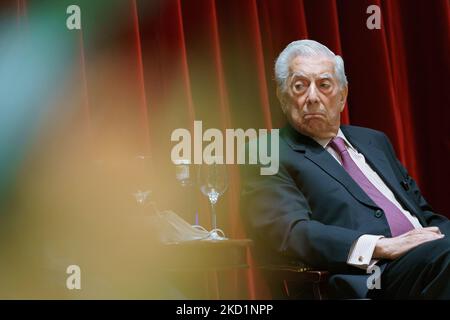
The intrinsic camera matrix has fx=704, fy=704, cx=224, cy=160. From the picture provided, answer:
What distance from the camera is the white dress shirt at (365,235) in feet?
6.91

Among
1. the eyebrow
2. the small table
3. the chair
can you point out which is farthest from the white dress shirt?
the small table

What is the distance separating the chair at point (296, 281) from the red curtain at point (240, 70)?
593 mm

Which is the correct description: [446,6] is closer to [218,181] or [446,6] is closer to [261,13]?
[261,13]

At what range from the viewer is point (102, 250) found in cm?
228

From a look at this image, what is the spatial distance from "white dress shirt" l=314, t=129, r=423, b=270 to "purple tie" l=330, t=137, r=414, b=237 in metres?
0.03

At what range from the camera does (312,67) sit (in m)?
2.52

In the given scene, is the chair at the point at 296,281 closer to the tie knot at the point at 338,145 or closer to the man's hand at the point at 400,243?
the man's hand at the point at 400,243

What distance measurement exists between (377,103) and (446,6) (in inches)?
22.6

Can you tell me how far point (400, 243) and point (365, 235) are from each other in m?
0.11

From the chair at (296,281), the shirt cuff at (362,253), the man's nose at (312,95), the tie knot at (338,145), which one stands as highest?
the man's nose at (312,95)
